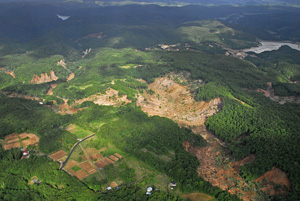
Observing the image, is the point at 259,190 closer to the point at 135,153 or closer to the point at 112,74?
the point at 135,153

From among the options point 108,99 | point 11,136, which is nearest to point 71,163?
point 11,136

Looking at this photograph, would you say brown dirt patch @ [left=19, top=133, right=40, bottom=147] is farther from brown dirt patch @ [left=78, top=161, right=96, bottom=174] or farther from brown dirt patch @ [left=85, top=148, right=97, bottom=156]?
brown dirt patch @ [left=78, top=161, right=96, bottom=174]

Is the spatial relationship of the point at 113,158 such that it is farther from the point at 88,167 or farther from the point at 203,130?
the point at 203,130

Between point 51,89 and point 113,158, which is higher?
point 113,158

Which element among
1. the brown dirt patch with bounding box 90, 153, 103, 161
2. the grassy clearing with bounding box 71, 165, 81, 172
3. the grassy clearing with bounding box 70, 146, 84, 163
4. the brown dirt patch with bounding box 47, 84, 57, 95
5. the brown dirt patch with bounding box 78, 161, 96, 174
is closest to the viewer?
the brown dirt patch with bounding box 78, 161, 96, 174

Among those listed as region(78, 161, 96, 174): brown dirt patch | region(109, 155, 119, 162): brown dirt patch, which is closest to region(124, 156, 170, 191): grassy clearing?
region(109, 155, 119, 162): brown dirt patch
